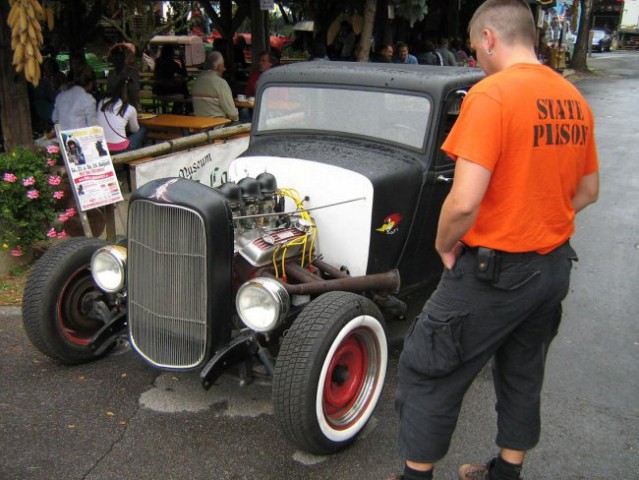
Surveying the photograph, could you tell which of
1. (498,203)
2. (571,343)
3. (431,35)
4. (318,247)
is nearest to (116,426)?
(318,247)

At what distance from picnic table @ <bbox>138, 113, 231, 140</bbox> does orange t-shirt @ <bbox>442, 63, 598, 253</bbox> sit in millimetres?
5559

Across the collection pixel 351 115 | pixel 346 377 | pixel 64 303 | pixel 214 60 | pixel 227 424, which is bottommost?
pixel 227 424

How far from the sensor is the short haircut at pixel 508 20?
83.0 inches

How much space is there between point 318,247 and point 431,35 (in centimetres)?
1605

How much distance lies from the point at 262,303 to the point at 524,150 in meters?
1.43

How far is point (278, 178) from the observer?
3.80m

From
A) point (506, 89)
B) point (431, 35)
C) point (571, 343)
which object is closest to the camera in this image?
point (506, 89)

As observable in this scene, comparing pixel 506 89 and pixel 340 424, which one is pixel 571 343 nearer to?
pixel 340 424

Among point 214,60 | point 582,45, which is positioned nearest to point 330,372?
point 214,60

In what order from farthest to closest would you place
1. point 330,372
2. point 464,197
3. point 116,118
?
point 116,118 < point 330,372 < point 464,197

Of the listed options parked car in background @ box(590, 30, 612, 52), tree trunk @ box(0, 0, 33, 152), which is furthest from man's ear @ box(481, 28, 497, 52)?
parked car in background @ box(590, 30, 612, 52)

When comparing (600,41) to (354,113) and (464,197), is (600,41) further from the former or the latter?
(464,197)

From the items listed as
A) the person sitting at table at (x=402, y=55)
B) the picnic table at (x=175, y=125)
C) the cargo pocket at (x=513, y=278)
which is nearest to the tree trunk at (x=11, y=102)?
the picnic table at (x=175, y=125)

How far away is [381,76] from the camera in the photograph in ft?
12.8
